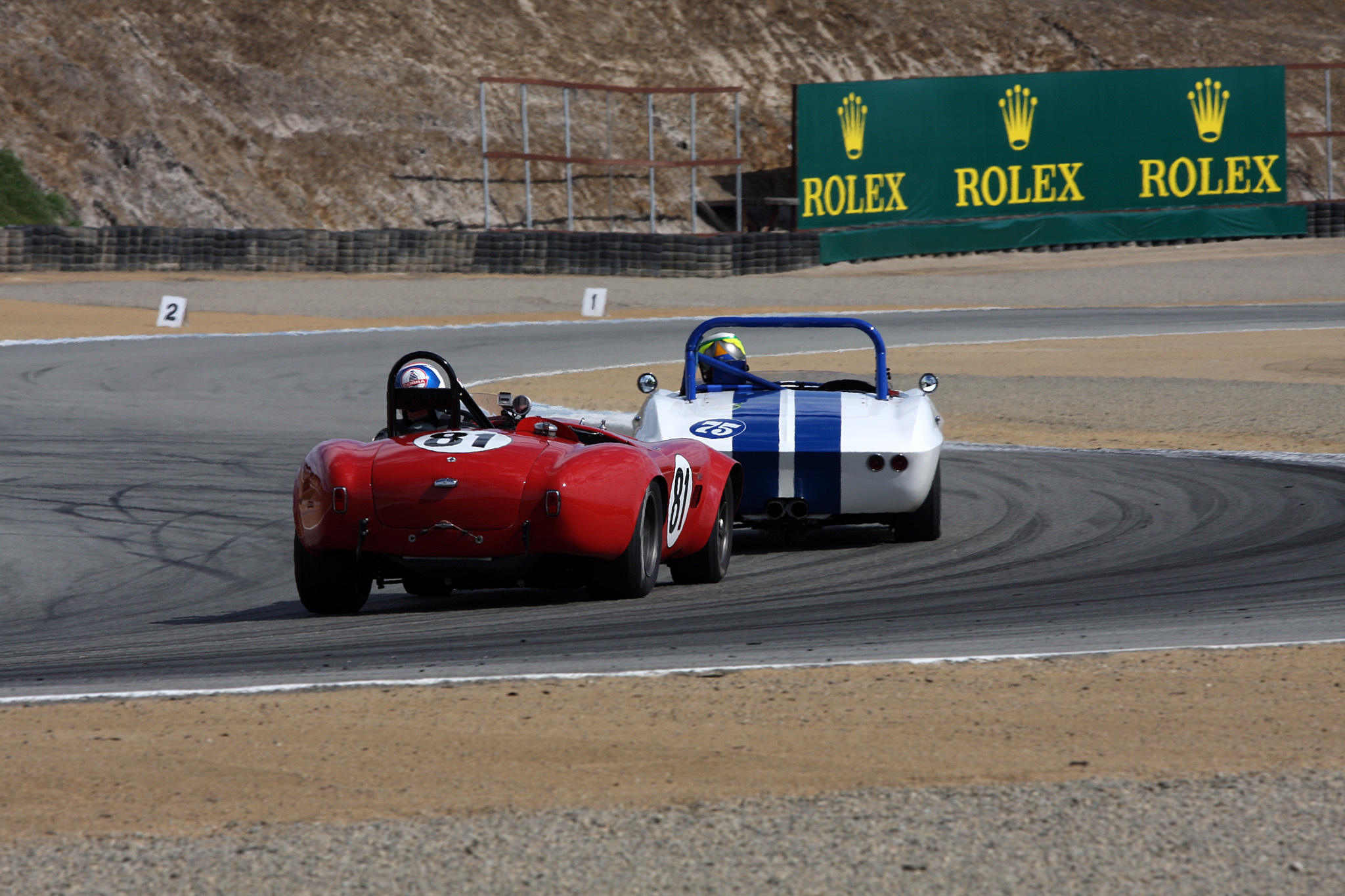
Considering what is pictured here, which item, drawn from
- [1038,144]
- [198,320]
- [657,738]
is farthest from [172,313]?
[657,738]

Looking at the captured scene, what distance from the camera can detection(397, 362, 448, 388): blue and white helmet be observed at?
733 cm

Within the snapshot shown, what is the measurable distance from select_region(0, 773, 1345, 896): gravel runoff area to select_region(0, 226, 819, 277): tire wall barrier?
94.0 feet

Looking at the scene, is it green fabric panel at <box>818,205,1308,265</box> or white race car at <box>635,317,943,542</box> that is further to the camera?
green fabric panel at <box>818,205,1308,265</box>

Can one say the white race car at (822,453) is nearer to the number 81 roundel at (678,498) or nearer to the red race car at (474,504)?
the number 81 roundel at (678,498)

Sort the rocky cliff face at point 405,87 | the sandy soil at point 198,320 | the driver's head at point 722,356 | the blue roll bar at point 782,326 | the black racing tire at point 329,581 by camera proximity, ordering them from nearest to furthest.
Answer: the black racing tire at point 329,581, the blue roll bar at point 782,326, the driver's head at point 722,356, the sandy soil at point 198,320, the rocky cliff face at point 405,87

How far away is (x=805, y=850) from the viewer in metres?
3.70

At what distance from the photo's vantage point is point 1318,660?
5.61 meters

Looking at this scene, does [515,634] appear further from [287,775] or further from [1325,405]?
[1325,405]

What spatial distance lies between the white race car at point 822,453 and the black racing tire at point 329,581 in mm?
2312

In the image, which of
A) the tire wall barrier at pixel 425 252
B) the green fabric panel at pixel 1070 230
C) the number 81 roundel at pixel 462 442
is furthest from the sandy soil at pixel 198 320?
the number 81 roundel at pixel 462 442

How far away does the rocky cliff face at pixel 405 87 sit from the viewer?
134 feet

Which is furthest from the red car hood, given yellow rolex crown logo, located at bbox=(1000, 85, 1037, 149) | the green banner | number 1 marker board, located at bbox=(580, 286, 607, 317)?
yellow rolex crown logo, located at bbox=(1000, 85, 1037, 149)

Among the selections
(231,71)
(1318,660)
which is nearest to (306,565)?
(1318,660)

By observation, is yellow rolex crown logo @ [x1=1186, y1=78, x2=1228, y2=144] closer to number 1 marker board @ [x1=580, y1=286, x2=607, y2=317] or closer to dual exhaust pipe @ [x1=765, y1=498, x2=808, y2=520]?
number 1 marker board @ [x1=580, y1=286, x2=607, y2=317]
